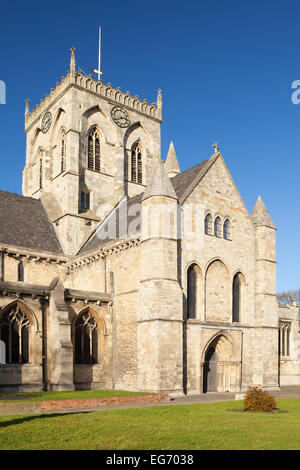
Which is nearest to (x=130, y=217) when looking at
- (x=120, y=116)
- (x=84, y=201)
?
(x=84, y=201)

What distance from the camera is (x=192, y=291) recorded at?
28.5 m

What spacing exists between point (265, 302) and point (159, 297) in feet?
31.2

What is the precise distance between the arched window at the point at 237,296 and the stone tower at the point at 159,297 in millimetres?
6045

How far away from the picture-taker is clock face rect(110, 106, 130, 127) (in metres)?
42.3

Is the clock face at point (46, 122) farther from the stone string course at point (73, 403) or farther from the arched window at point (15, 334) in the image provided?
the stone string course at point (73, 403)

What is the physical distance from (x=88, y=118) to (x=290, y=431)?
3289cm

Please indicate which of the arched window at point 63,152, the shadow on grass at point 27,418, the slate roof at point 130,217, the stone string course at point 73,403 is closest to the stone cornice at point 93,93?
the arched window at point 63,152

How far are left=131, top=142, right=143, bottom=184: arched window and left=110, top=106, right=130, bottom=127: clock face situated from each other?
7.57 ft

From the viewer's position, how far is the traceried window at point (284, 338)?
3906 cm

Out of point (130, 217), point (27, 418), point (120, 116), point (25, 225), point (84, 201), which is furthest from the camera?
point (120, 116)

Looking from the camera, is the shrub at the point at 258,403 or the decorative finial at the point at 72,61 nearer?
the shrub at the point at 258,403

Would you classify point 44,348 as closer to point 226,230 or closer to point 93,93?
point 226,230

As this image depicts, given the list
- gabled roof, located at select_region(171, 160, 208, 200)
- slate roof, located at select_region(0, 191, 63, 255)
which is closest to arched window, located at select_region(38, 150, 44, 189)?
slate roof, located at select_region(0, 191, 63, 255)
